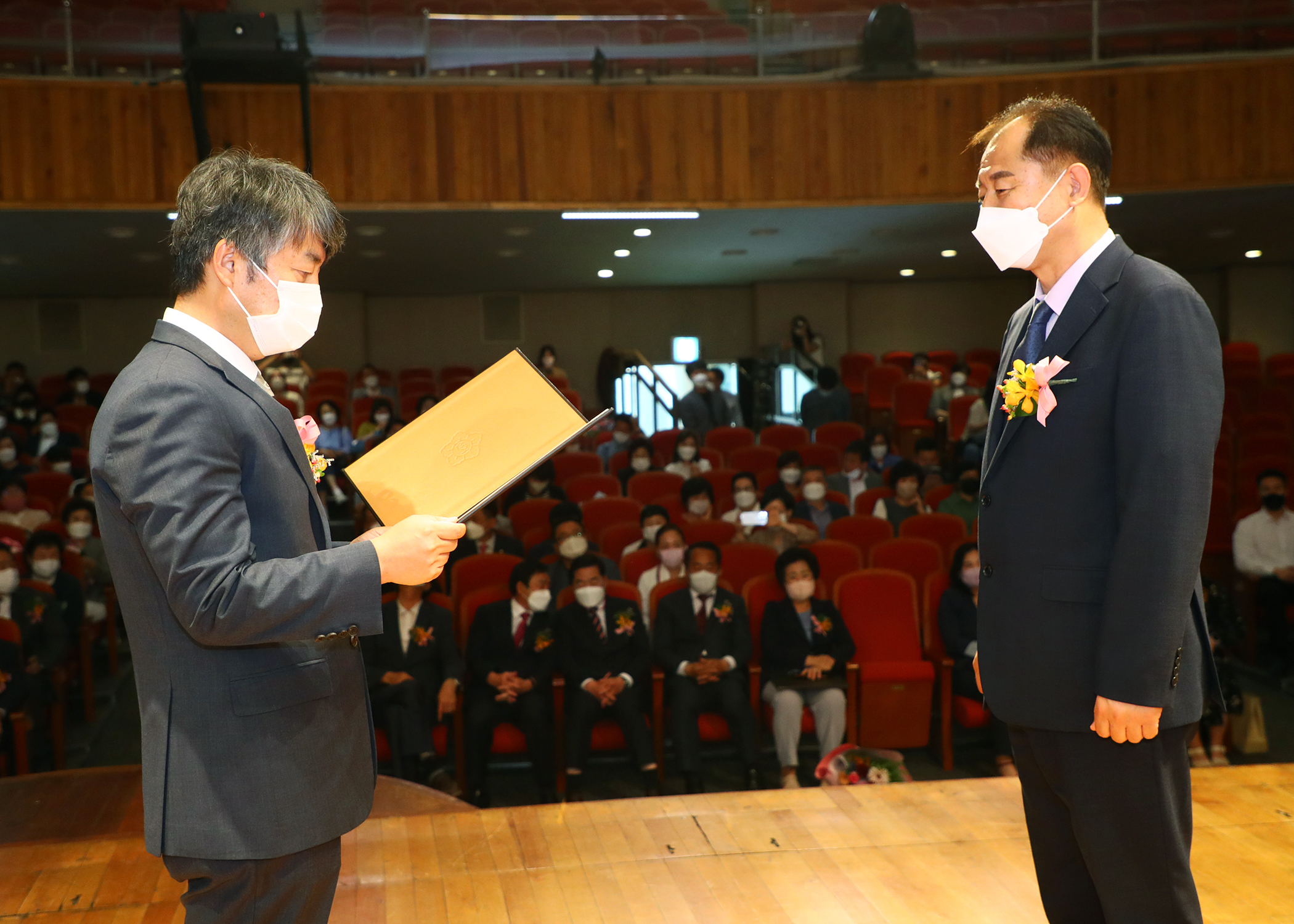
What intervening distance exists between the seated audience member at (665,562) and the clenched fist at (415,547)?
4.04 metres

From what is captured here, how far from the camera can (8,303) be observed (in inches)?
507

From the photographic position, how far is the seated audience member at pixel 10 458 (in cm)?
775

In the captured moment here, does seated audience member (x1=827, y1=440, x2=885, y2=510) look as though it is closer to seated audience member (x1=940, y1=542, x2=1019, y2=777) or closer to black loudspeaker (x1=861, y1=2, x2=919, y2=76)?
seated audience member (x1=940, y1=542, x2=1019, y2=777)

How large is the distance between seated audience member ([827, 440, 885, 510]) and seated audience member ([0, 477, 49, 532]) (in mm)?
5280

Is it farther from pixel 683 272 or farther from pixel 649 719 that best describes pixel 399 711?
pixel 683 272

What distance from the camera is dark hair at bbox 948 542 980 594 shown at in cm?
491

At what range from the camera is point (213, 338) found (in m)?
1.38

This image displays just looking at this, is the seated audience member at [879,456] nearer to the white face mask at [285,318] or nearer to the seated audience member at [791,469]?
the seated audience member at [791,469]

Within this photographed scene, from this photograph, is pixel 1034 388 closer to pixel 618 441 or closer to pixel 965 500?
pixel 965 500

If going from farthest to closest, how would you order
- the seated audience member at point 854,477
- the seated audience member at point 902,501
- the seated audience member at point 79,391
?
the seated audience member at point 79,391 < the seated audience member at point 854,477 < the seated audience member at point 902,501

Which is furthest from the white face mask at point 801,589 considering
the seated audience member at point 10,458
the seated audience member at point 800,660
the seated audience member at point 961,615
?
the seated audience member at point 10,458

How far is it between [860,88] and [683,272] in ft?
16.0

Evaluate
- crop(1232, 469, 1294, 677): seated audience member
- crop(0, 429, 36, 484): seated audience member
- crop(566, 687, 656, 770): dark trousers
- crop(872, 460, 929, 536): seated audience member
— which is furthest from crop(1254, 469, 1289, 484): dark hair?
crop(0, 429, 36, 484): seated audience member

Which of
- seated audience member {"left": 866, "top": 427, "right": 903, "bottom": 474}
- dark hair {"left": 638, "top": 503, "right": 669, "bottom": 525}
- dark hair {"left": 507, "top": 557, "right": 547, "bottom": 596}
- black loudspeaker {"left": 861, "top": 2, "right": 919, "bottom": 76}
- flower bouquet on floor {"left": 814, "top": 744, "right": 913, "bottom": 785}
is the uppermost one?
black loudspeaker {"left": 861, "top": 2, "right": 919, "bottom": 76}
